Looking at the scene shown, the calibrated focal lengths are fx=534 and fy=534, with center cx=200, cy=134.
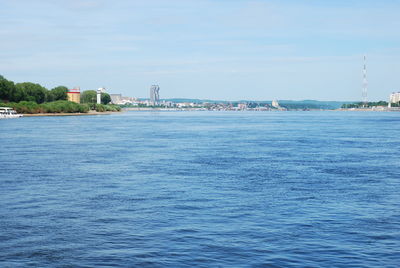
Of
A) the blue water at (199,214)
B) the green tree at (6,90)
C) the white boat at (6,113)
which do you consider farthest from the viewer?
the green tree at (6,90)

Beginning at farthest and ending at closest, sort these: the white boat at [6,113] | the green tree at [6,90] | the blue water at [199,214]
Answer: the green tree at [6,90], the white boat at [6,113], the blue water at [199,214]

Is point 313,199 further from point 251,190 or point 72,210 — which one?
point 72,210

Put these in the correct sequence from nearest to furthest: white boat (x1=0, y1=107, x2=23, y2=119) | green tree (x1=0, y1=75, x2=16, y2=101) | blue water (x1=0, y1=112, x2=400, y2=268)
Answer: blue water (x1=0, y1=112, x2=400, y2=268) < white boat (x1=0, y1=107, x2=23, y2=119) < green tree (x1=0, y1=75, x2=16, y2=101)

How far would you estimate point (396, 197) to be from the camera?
77.8 ft

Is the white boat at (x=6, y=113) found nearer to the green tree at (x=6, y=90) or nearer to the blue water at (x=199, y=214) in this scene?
the green tree at (x=6, y=90)

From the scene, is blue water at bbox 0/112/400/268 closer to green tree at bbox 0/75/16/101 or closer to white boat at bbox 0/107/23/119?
white boat at bbox 0/107/23/119

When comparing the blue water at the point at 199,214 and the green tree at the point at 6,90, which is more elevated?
the green tree at the point at 6,90

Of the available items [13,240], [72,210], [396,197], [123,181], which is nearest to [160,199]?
[72,210]

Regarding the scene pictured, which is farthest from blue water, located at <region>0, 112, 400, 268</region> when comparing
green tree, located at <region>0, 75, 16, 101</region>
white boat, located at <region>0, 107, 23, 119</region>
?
green tree, located at <region>0, 75, 16, 101</region>

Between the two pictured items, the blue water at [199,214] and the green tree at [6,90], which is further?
the green tree at [6,90]

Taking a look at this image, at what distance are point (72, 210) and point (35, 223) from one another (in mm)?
2347

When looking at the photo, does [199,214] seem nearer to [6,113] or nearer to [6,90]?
[6,113]

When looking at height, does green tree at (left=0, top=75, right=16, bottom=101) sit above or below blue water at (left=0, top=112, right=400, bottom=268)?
above

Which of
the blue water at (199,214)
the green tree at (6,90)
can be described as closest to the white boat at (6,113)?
the green tree at (6,90)
